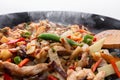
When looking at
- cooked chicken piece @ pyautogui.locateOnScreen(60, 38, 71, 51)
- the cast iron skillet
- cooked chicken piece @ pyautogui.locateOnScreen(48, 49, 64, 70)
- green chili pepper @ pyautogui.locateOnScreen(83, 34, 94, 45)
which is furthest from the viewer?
the cast iron skillet

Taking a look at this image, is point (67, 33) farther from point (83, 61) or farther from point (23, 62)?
point (23, 62)

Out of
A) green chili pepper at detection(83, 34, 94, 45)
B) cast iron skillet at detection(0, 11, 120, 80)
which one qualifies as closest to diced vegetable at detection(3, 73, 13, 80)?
green chili pepper at detection(83, 34, 94, 45)

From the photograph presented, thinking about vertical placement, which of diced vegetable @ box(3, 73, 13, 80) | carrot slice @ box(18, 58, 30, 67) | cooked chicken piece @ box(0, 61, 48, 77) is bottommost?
Result: diced vegetable @ box(3, 73, 13, 80)

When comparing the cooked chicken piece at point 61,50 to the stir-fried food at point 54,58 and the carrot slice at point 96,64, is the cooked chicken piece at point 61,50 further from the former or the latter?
the carrot slice at point 96,64

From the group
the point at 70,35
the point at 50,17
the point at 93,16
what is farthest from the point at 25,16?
the point at 70,35

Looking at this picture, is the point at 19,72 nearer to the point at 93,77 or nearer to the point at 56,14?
the point at 93,77

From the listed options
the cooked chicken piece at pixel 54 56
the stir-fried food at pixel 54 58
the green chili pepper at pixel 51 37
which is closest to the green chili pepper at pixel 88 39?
the stir-fried food at pixel 54 58

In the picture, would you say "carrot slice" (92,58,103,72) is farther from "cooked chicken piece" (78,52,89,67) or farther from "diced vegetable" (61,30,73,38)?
"diced vegetable" (61,30,73,38)

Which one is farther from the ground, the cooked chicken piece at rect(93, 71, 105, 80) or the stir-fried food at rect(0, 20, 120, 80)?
the stir-fried food at rect(0, 20, 120, 80)
